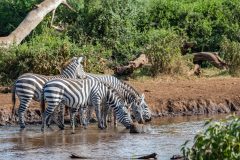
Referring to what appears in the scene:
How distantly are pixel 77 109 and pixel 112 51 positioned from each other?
7828mm

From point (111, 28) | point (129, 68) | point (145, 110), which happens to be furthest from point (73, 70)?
point (111, 28)

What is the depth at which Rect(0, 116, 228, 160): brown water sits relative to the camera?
13.4m

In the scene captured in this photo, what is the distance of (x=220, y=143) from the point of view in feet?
26.8

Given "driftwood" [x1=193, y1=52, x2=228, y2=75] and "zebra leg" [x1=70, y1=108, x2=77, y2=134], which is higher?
"driftwood" [x1=193, y1=52, x2=228, y2=75]

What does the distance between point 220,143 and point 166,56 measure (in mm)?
14040

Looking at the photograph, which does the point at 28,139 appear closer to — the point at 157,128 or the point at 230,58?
the point at 157,128

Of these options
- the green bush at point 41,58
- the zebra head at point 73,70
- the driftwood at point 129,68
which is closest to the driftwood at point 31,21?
the green bush at point 41,58

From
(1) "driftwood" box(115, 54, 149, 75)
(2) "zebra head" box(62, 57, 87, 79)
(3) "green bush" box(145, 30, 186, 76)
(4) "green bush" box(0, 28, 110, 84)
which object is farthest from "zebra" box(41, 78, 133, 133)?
(3) "green bush" box(145, 30, 186, 76)

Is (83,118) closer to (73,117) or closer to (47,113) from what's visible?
(73,117)

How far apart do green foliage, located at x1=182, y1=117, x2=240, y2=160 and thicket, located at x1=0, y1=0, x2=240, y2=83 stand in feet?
43.6

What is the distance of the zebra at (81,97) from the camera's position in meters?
16.2

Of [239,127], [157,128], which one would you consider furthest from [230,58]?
[239,127]

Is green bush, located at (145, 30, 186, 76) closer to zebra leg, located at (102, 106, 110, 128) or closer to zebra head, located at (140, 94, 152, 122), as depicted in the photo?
zebra head, located at (140, 94, 152, 122)

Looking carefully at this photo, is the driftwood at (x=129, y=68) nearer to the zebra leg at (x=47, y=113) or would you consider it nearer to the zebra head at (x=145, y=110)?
the zebra head at (x=145, y=110)
